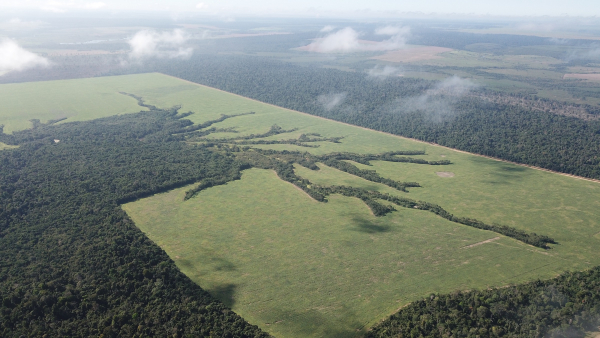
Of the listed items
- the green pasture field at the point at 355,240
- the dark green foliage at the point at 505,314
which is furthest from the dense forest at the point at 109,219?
the dark green foliage at the point at 505,314

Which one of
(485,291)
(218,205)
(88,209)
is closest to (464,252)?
(485,291)

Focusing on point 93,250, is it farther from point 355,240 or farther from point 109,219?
point 355,240

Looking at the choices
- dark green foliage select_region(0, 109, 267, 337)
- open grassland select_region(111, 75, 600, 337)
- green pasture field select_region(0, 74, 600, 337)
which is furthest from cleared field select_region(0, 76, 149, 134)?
open grassland select_region(111, 75, 600, 337)

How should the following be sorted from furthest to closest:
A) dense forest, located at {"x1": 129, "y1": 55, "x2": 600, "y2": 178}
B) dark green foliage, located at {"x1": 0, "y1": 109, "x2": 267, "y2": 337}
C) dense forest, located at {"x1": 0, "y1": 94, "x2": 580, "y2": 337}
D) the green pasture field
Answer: dense forest, located at {"x1": 129, "y1": 55, "x2": 600, "y2": 178} < the green pasture field < dense forest, located at {"x1": 0, "y1": 94, "x2": 580, "y2": 337} < dark green foliage, located at {"x1": 0, "y1": 109, "x2": 267, "y2": 337}

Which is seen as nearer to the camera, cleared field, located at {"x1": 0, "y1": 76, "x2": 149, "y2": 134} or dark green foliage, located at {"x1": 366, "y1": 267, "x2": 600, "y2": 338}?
dark green foliage, located at {"x1": 366, "y1": 267, "x2": 600, "y2": 338}

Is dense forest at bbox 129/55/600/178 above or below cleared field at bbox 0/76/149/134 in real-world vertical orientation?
above

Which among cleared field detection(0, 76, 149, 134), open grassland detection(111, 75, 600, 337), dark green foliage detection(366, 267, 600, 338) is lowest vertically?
cleared field detection(0, 76, 149, 134)

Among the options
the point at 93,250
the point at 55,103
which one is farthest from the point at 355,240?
the point at 55,103

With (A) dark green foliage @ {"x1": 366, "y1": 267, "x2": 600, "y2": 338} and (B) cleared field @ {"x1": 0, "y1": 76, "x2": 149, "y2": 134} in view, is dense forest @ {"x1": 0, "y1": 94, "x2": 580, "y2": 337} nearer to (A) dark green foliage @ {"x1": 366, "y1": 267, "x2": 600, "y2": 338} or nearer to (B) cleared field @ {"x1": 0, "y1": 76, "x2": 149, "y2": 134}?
(B) cleared field @ {"x1": 0, "y1": 76, "x2": 149, "y2": 134}
